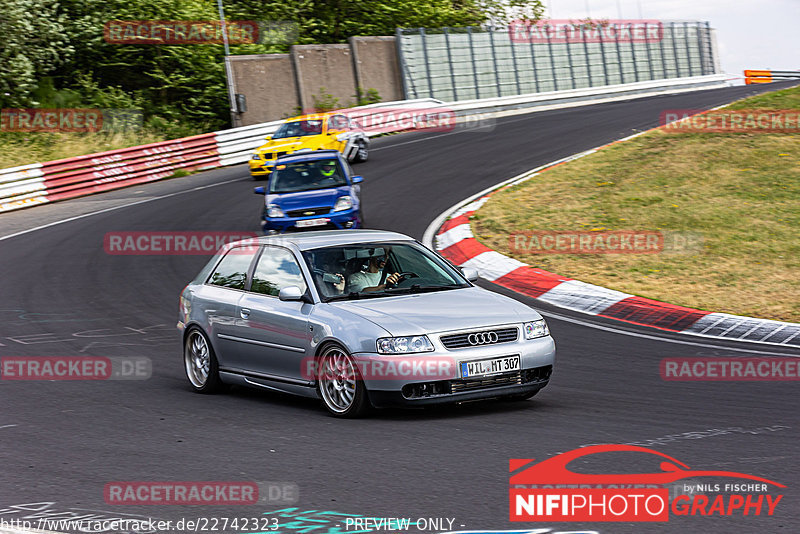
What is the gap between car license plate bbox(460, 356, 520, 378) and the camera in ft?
24.3

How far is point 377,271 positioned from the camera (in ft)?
28.3

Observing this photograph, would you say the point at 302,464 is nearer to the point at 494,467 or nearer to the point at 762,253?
the point at 494,467

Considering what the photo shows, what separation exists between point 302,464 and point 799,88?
22.8 meters

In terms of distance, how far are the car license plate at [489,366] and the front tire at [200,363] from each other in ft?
9.15

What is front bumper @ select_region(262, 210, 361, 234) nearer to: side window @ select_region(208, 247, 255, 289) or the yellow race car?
side window @ select_region(208, 247, 255, 289)

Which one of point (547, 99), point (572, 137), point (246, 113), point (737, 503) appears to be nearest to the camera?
point (737, 503)

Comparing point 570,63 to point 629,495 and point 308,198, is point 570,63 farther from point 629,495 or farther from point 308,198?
point 629,495

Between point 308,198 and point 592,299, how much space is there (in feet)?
20.6

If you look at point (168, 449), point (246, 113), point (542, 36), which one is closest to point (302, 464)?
point (168, 449)

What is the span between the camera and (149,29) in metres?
38.7

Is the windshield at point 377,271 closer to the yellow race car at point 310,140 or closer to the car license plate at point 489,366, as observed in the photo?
the car license plate at point 489,366

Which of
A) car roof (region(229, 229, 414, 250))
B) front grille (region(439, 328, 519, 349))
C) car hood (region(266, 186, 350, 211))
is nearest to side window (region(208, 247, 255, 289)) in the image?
car roof (region(229, 229, 414, 250))

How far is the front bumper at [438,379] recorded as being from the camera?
732 centimetres

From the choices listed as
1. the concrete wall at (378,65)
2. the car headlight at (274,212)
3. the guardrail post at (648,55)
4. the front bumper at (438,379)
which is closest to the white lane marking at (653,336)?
the front bumper at (438,379)
